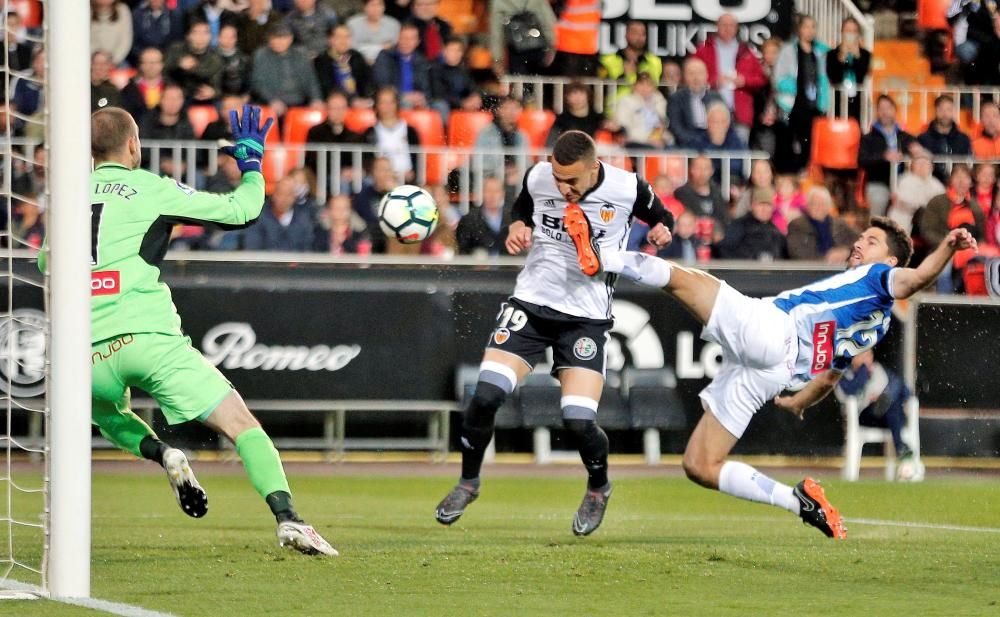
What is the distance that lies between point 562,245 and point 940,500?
4.33 metres

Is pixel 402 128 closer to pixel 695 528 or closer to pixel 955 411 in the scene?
pixel 955 411

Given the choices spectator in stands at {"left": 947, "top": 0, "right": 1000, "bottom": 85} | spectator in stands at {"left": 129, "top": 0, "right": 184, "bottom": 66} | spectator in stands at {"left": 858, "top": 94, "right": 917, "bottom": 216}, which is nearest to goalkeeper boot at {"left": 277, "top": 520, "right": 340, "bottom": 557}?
spectator in stands at {"left": 129, "top": 0, "right": 184, "bottom": 66}

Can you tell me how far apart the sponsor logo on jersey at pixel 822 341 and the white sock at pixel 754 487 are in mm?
642

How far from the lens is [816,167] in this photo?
672 inches

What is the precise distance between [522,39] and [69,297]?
11.5 metres

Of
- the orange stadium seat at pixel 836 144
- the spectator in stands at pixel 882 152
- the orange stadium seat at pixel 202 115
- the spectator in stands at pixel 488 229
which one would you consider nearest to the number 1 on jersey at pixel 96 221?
the spectator in stands at pixel 488 229

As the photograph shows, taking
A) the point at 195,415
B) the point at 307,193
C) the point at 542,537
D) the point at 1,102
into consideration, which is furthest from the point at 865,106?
the point at 195,415

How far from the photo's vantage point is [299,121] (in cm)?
1570

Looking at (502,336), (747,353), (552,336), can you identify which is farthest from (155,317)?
(747,353)

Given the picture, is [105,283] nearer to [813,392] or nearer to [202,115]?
[813,392]

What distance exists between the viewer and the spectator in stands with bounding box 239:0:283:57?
16.2 meters

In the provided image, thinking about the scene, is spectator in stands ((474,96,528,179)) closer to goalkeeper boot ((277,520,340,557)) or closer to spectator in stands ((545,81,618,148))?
spectator in stands ((545,81,618,148))

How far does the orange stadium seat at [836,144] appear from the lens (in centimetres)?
1705

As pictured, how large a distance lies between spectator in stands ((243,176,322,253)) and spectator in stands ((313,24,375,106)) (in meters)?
1.86
